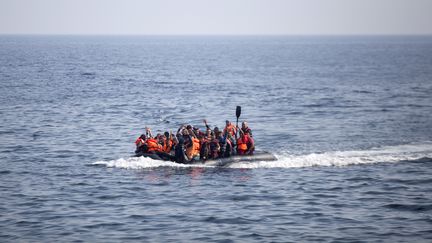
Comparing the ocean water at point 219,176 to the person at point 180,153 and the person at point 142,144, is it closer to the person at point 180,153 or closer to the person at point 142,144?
the person at point 180,153

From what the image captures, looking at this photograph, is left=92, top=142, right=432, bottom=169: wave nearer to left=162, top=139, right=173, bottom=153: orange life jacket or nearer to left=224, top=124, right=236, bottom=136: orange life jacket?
left=162, top=139, right=173, bottom=153: orange life jacket

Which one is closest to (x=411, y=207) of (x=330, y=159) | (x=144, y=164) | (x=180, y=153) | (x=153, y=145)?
(x=330, y=159)

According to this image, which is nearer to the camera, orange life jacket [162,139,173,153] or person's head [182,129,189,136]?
person's head [182,129,189,136]

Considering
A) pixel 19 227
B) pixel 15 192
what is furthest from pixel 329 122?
pixel 19 227

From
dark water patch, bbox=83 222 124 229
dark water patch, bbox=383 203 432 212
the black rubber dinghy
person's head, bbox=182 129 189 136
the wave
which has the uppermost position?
person's head, bbox=182 129 189 136

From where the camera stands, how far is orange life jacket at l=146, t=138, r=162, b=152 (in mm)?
31766

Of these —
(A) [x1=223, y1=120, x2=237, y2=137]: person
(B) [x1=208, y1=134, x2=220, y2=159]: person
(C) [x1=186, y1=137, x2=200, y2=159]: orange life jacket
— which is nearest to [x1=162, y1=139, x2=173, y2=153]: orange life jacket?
(C) [x1=186, y1=137, x2=200, y2=159]: orange life jacket

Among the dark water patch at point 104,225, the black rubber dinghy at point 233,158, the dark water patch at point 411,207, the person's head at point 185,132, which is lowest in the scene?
the dark water patch at point 104,225

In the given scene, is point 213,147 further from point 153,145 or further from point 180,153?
point 153,145

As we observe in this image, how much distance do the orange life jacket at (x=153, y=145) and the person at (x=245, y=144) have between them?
12.3ft

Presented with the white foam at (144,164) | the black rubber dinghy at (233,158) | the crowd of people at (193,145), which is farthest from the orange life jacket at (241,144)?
the white foam at (144,164)

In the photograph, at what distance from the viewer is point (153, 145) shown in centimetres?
3188

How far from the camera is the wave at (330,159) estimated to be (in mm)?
31906

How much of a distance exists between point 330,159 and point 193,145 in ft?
23.1
